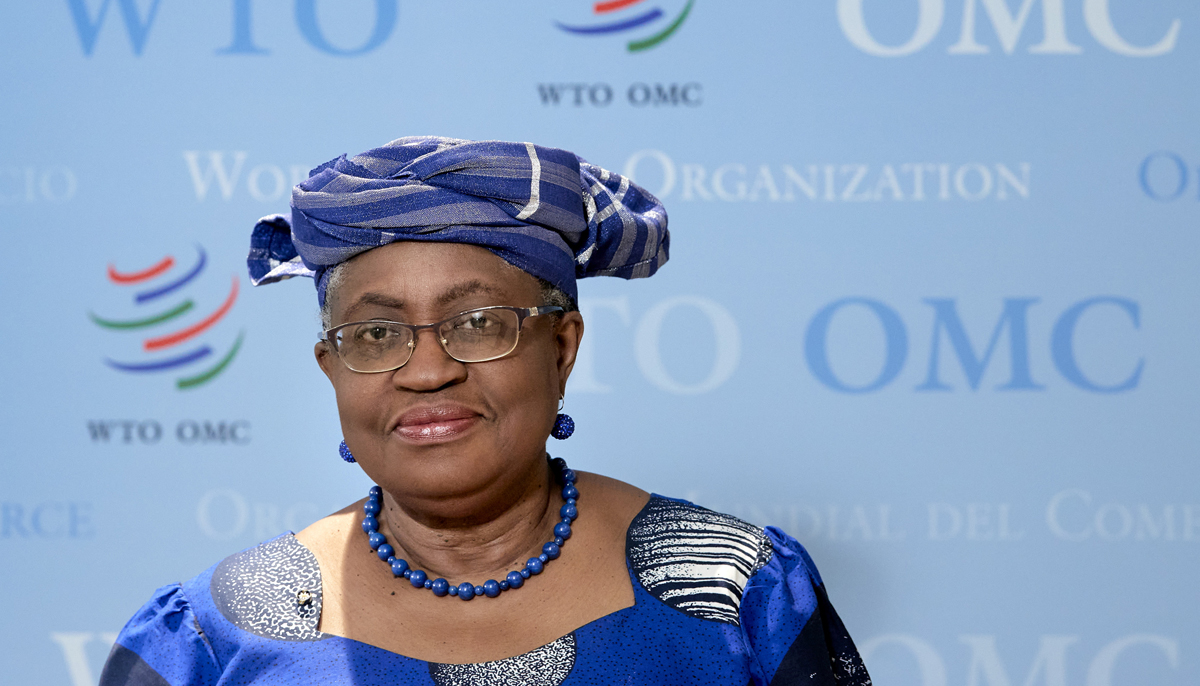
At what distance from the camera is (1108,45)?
2320mm

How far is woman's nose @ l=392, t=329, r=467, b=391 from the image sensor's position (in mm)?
1371

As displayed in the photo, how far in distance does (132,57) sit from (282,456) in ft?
2.92

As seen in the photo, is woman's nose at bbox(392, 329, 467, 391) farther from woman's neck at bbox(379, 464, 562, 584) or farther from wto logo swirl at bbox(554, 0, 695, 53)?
wto logo swirl at bbox(554, 0, 695, 53)

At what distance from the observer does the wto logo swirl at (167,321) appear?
2.45 meters

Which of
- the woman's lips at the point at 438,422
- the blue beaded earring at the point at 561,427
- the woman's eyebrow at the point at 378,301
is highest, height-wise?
the woman's eyebrow at the point at 378,301

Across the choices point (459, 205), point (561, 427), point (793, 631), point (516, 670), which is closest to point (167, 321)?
point (561, 427)

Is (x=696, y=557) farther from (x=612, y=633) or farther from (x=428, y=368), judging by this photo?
(x=428, y=368)

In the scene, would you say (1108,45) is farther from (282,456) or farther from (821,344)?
(282,456)

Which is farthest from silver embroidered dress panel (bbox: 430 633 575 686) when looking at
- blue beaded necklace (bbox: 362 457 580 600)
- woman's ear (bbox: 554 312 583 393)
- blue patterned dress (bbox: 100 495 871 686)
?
woman's ear (bbox: 554 312 583 393)

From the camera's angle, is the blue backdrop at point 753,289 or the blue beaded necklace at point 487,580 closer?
the blue beaded necklace at point 487,580

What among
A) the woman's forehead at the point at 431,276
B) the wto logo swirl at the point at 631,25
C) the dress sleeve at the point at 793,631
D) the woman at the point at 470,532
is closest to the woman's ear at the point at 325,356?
the woman at the point at 470,532

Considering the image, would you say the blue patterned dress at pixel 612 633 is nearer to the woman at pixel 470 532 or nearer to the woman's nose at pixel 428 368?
the woman at pixel 470 532

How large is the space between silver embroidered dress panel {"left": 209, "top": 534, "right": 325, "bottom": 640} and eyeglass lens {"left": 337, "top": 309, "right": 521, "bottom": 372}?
0.99 feet

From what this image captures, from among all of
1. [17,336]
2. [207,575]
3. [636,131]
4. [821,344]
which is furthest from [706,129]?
[17,336]
